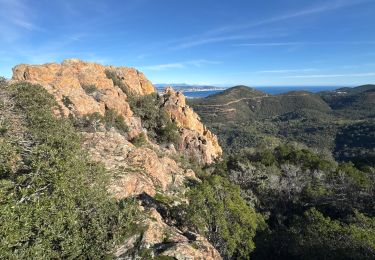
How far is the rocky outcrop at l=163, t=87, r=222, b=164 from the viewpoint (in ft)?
230

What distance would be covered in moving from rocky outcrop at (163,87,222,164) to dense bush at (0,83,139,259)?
49436 mm

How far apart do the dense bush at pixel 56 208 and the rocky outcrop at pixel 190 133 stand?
49.4 metres

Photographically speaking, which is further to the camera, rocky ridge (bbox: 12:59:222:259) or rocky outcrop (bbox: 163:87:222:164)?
rocky outcrop (bbox: 163:87:222:164)

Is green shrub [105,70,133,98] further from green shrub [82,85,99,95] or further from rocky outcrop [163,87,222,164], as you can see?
green shrub [82,85,99,95]

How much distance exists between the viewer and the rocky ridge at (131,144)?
18047 mm

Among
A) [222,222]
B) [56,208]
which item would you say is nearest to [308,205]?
[222,222]

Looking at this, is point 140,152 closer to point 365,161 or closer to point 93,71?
point 93,71

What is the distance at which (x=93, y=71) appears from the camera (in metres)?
73.8

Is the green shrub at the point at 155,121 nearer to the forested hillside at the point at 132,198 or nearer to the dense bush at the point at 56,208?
the forested hillside at the point at 132,198

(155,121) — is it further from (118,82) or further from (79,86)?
(79,86)

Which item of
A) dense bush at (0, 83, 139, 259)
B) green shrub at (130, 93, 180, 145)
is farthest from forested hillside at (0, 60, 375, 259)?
green shrub at (130, 93, 180, 145)

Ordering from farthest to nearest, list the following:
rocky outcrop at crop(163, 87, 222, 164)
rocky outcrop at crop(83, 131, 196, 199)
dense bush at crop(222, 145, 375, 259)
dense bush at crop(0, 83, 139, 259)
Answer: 1. rocky outcrop at crop(163, 87, 222, 164)
2. dense bush at crop(222, 145, 375, 259)
3. rocky outcrop at crop(83, 131, 196, 199)
4. dense bush at crop(0, 83, 139, 259)

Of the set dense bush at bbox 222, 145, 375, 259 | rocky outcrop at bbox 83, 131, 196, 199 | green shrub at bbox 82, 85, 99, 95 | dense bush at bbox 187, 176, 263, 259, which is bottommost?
dense bush at bbox 222, 145, 375, 259

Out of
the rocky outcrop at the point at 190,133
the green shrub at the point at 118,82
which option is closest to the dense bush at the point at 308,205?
the rocky outcrop at the point at 190,133
